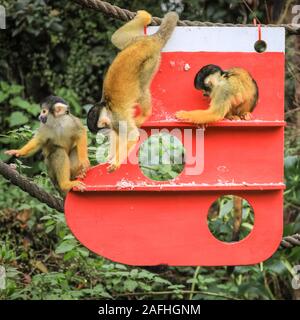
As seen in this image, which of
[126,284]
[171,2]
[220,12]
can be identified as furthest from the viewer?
[171,2]

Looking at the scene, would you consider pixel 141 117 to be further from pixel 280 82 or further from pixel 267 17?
pixel 267 17

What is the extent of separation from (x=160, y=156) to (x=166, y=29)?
1.49 metres

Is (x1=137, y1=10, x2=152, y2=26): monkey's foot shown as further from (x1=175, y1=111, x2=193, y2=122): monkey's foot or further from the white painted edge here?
(x1=175, y1=111, x2=193, y2=122): monkey's foot

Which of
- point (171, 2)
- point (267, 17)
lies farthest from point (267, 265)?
point (171, 2)

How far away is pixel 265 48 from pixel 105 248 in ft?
3.07

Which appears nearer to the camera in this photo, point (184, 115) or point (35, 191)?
point (184, 115)

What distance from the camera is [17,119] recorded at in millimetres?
6109

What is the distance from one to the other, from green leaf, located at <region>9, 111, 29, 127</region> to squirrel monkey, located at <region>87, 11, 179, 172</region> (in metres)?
3.27

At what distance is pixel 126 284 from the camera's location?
4.55m

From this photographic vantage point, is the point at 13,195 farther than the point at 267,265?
Yes

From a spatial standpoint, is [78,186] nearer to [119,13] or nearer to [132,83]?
[132,83]

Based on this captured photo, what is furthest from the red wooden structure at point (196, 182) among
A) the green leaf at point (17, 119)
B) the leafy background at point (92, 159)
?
the green leaf at point (17, 119)

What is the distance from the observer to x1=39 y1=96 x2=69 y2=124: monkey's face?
9.64ft

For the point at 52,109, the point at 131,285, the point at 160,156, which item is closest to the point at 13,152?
the point at 52,109
